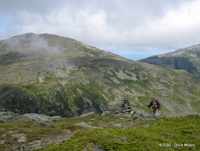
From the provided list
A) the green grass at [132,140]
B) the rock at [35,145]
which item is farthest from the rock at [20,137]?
the green grass at [132,140]

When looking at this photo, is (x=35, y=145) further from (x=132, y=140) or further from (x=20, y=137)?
(x=132, y=140)

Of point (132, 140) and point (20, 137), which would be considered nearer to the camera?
point (132, 140)

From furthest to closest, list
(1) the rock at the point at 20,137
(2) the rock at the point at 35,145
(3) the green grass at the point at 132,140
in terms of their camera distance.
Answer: (1) the rock at the point at 20,137
(2) the rock at the point at 35,145
(3) the green grass at the point at 132,140

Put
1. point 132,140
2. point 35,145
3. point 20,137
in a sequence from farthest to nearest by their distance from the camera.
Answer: point 20,137, point 35,145, point 132,140

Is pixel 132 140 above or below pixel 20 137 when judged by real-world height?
above

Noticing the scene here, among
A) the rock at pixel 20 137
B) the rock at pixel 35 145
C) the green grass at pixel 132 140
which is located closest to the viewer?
the green grass at pixel 132 140

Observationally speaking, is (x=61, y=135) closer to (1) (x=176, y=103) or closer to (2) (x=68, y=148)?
(2) (x=68, y=148)

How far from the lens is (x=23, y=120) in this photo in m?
35.3

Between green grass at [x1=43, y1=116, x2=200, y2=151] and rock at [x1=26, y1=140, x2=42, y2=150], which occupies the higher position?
green grass at [x1=43, y1=116, x2=200, y2=151]

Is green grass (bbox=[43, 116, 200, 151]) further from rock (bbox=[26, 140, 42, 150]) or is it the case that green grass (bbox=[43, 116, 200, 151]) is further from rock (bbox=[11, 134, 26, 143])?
rock (bbox=[11, 134, 26, 143])

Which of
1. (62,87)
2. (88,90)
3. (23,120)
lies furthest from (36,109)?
(23,120)

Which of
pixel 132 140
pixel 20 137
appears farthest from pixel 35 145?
pixel 132 140

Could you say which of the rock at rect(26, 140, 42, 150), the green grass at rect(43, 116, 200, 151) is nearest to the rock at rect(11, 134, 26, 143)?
the rock at rect(26, 140, 42, 150)

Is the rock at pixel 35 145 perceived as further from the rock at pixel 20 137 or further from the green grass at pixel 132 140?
the green grass at pixel 132 140
